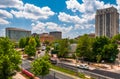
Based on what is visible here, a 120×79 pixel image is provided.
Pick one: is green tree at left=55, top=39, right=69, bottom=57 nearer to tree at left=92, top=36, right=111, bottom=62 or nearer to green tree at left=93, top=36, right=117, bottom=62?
tree at left=92, top=36, right=111, bottom=62

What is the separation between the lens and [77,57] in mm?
78812

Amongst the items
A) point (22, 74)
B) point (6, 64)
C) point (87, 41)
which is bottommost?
point (22, 74)

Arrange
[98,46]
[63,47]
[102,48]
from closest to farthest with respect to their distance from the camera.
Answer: [102,48] < [98,46] < [63,47]

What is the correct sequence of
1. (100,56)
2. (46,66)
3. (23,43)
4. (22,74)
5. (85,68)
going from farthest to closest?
1. (23,43)
2. (100,56)
3. (85,68)
4. (22,74)
5. (46,66)

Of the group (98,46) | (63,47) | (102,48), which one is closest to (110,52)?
(102,48)

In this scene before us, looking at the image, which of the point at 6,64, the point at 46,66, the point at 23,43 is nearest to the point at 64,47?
the point at 46,66

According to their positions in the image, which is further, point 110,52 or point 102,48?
point 102,48

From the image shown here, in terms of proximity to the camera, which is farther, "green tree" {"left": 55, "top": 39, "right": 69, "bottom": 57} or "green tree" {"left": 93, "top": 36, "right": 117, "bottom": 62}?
"green tree" {"left": 55, "top": 39, "right": 69, "bottom": 57}

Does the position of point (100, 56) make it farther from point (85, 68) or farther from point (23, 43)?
point (23, 43)

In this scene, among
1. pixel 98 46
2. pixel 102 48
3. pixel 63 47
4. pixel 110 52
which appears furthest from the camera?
pixel 63 47

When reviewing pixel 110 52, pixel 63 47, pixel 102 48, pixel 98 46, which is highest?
pixel 98 46

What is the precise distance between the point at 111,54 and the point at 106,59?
2554 millimetres

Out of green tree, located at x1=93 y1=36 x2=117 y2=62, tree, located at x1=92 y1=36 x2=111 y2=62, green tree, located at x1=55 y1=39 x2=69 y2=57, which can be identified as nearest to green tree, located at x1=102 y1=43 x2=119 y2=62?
green tree, located at x1=93 y1=36 x2=117 y2=62

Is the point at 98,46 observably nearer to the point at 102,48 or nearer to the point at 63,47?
the point at 102,48
